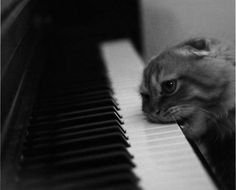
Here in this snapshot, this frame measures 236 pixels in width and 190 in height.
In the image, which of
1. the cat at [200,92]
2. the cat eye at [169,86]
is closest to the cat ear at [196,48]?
the cat at [200,92]

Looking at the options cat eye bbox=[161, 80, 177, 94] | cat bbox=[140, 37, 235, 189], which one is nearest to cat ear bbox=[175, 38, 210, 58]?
cat bbox=[140, 37, 235, 189]

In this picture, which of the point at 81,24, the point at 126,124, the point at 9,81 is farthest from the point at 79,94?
the point at 81,24

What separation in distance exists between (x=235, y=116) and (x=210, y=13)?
75.4 inches

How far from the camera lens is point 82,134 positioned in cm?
109

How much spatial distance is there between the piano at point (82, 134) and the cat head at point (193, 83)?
0.07 metres

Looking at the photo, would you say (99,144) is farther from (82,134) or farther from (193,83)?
(193,83)

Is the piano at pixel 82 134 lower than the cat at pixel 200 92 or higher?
higher

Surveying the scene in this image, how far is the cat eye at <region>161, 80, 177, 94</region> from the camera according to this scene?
58.0 inches

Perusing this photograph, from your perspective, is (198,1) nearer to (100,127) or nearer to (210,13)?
(210,13)

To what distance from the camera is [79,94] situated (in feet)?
4.72

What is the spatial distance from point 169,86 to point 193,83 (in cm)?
8

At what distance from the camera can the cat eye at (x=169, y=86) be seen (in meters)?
1.47

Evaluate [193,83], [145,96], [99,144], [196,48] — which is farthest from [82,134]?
[196,48]

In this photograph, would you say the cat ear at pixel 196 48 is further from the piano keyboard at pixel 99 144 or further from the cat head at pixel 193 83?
the piano keyboard at pixel 99 144
